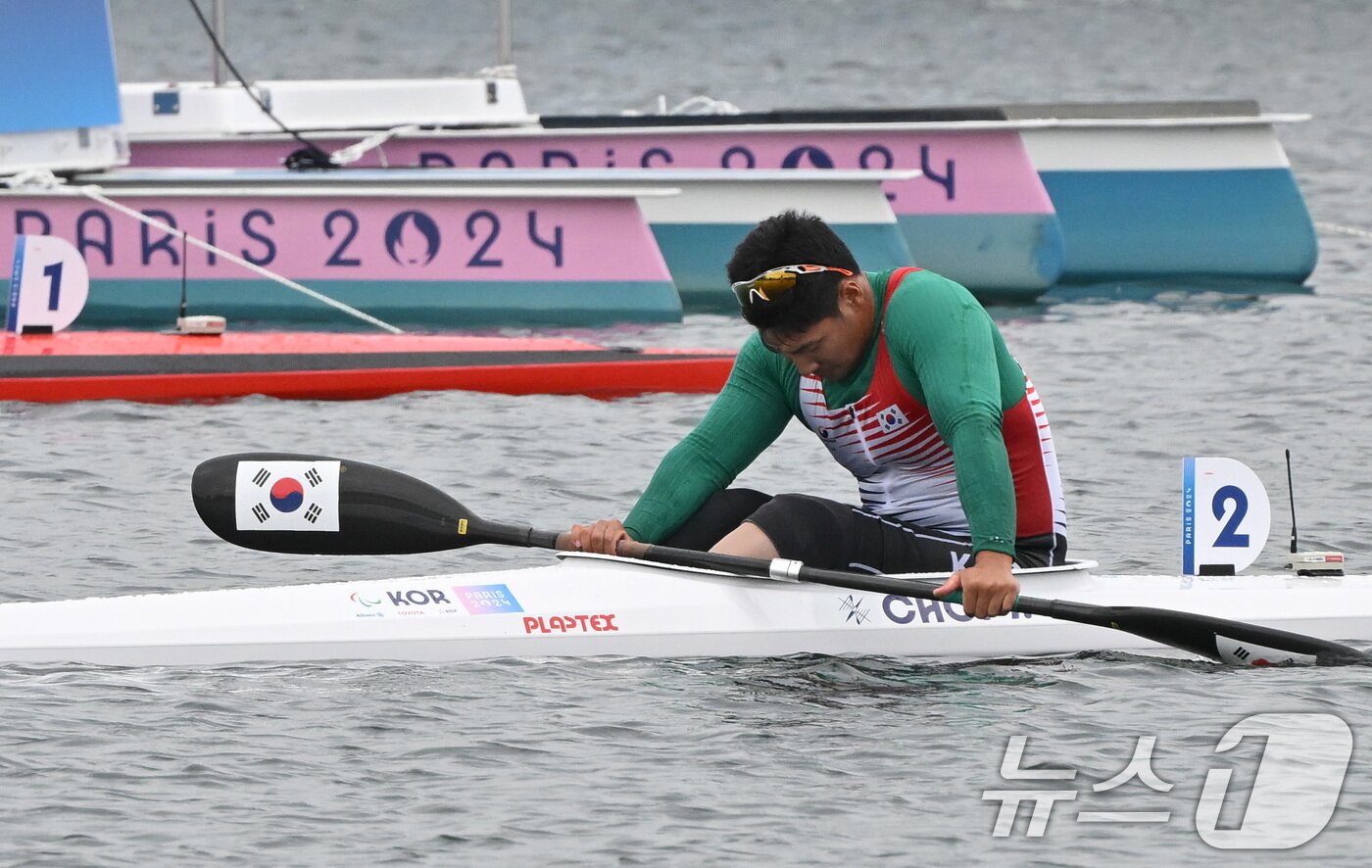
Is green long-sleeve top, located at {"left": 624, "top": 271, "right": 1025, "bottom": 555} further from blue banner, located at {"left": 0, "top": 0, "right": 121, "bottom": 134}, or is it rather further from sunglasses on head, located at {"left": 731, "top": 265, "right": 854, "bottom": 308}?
blue banner, located at {"left": 0, "top": 0, "right": 121, "bottom": 134}

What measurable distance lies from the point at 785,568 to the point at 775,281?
81 cm

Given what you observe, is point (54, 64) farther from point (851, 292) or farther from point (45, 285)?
point (851, 292)

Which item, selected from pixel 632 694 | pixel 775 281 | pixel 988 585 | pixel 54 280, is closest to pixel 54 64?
pixel 54 280

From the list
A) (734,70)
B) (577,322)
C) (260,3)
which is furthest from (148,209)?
(260,3)

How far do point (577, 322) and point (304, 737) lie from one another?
26.8 ft

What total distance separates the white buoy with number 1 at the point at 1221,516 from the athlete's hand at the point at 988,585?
87 cm

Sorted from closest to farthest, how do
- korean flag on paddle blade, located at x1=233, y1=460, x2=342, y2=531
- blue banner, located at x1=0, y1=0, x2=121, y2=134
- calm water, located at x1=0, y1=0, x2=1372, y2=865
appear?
calm water, located at x1=0, y1=0, x2=1372, y2=865, korean flag on paddle blade, located at x1=233, y1=460, x2=342, y2=531, blue banner, located at x1=0, y1=0, x2=121, y2=134

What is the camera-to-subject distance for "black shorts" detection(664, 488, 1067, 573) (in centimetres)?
622

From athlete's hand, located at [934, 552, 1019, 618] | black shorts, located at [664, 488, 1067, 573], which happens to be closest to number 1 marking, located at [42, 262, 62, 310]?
black shorts, located at [664, 488, 1067, 573]

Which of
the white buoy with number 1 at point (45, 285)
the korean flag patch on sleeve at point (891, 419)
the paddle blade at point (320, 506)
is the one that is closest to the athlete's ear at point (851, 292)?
the korean flag patch on sleeve at point (891, 419)

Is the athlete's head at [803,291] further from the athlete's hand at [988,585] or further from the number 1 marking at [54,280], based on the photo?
the number 1 marking at [54,280]

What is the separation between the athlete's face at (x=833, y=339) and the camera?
231 inches

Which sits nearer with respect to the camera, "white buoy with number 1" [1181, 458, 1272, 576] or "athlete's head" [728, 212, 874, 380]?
"athlete's head" [728, 212, 874, 380]

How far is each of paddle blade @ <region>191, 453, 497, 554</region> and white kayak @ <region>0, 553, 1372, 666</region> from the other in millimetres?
291
